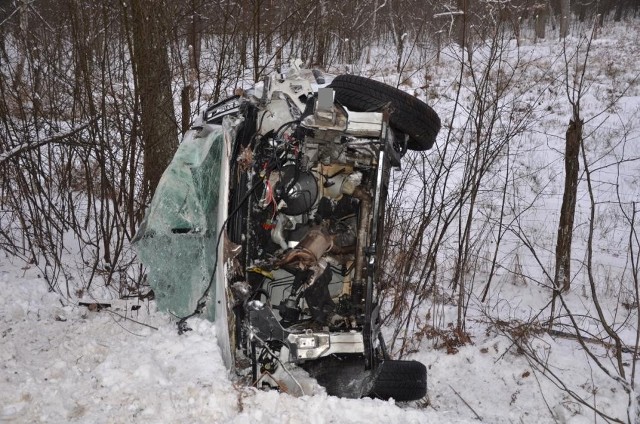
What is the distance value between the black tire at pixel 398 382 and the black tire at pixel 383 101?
5.63ft

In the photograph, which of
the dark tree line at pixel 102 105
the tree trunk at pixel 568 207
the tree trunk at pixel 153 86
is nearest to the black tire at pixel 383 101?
the dark tree line at pixel 102 105

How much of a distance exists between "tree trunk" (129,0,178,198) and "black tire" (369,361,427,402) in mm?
3440

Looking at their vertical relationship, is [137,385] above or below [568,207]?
below

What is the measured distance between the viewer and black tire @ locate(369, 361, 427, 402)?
360 cm

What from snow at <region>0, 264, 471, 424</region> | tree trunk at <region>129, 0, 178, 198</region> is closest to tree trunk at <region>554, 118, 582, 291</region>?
snow at <region>0, 264, 471, 424</region>

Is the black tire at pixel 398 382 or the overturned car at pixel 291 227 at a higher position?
the overturned car at pixel 291 227

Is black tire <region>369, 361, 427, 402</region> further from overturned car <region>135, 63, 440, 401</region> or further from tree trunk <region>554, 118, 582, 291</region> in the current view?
tree trunk <region>554, 118, 582, 291</region>

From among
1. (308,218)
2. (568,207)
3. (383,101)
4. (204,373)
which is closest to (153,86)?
(308,218)

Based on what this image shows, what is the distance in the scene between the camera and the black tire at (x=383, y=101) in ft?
11.8

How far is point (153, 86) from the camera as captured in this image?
5332 millimetres

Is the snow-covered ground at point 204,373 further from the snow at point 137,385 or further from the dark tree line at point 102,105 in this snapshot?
the dark tree line at point 102,105

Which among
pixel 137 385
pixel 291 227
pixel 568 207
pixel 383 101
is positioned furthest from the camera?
pixel 568 207

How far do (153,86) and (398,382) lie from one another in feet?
12.5

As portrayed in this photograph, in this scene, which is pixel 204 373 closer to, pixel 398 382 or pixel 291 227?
pixel 291 227
